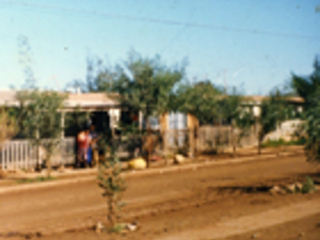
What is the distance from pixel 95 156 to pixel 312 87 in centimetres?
2773

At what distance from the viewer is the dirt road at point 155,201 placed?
320 inches

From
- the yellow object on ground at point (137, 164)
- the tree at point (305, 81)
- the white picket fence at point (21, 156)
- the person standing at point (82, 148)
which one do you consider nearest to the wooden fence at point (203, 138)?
the yellow object on ground at point (137, 164)

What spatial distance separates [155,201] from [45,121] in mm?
6789

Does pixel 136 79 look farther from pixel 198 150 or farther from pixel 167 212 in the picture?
pixel 167 212

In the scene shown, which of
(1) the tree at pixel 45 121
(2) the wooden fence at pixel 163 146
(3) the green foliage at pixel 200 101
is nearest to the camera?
(1) the tree at pixel 45 121

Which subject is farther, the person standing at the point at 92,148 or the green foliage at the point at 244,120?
the green foliage at the point at 244,120

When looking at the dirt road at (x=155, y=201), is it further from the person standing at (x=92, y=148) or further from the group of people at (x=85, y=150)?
the person standing at (x=92, y=148)

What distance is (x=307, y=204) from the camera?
8664mm

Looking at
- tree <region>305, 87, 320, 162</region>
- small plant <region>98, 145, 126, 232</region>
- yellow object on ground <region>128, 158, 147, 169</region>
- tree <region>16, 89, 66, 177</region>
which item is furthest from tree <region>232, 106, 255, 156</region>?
small plant <region>98, 145, 126, 232</region>

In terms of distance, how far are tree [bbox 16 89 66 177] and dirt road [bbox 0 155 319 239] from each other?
212cm

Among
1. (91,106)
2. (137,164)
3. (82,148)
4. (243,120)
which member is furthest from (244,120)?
(82,148)

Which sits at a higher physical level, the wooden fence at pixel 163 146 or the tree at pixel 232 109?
the tree at pixel 232 109

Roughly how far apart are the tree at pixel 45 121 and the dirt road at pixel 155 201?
83.6 inches

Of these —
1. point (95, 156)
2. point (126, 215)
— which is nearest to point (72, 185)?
point (95, 156)
